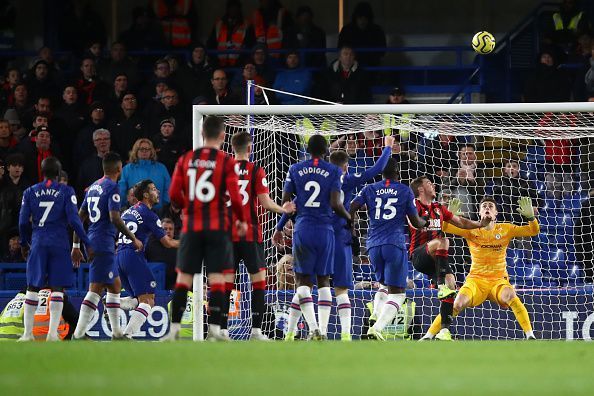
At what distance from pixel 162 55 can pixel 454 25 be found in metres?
4.90

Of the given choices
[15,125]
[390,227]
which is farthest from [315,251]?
[15,125]

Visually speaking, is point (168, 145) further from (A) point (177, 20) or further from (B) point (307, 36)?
(A) point (177, 20)

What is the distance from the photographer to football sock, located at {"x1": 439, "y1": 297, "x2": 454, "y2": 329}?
12867 mm

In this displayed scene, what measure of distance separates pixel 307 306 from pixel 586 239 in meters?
4.77

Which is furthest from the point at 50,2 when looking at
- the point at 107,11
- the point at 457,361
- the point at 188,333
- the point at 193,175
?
the point at 457,361

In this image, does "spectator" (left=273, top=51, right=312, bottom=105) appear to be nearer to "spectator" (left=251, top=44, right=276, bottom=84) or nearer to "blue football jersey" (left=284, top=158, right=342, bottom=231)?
"spectator" (left=251, top=44, right=276, bottom=84)

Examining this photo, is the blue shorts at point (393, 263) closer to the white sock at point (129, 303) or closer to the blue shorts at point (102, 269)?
the blue shorts at point (102, 269)

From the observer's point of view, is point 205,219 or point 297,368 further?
point 205,219

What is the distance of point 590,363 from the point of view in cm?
782

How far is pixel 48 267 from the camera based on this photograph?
1194 cm

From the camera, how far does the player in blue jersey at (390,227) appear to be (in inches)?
488

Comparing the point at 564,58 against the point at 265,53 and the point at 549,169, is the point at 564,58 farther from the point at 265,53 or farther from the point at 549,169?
the point at 265,53

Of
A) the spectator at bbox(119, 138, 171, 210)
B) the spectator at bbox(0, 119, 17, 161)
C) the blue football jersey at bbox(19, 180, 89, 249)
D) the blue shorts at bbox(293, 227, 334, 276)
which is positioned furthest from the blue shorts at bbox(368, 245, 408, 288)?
the spectator at bbox(0, 119, 17, 161)

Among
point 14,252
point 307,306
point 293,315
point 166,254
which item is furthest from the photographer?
point 14,252
